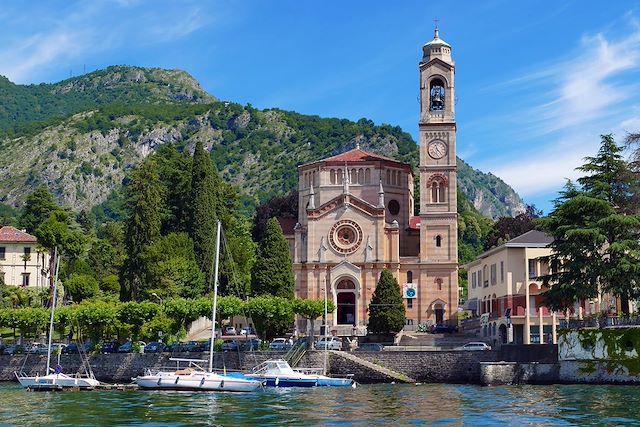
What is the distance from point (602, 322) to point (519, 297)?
1477 cm

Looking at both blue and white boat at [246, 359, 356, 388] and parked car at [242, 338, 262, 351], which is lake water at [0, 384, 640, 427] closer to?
blue and white boat at [246, 359, 356, 388]

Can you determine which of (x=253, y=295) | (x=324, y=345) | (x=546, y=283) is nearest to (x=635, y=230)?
(x=546, y=283)

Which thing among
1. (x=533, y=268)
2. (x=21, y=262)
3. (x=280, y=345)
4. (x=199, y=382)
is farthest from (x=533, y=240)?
(x=21, y=262)

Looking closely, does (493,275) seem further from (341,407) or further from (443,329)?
(341,407)

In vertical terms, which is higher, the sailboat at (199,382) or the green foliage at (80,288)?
the green foliage at (80,288)

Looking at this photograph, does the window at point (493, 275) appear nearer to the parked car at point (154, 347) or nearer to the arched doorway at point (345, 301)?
the arched doorway at point (345, 301)

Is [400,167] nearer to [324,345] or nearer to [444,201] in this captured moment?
[444,201]

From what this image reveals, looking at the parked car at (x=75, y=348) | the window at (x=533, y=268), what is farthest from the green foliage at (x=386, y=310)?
the parked car at (x=75, y=348)

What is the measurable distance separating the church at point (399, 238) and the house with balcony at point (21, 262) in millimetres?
31627

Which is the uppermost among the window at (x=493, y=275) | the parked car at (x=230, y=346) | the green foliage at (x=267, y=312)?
the window at (x=493, y=275)

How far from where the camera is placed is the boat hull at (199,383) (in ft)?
194

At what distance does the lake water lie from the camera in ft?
136

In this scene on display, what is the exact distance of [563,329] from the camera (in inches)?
2527

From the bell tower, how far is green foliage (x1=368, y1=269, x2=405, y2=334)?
9552 millimetres
